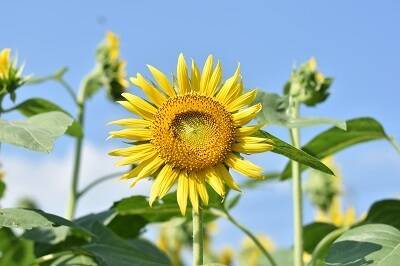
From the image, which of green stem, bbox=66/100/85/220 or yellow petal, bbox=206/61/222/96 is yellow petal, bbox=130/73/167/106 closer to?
yellow petal, bbox=206/61/222/96

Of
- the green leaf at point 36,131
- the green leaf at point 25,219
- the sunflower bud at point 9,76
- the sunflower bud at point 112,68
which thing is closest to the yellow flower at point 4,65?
the sunflower bud at point 9,76

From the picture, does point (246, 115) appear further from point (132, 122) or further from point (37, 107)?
point (37, 107)

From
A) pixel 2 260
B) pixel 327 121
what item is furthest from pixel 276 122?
pixel 2 260

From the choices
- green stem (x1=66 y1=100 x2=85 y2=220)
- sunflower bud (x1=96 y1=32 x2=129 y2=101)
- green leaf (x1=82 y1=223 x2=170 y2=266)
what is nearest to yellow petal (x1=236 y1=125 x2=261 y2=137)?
green leaf (x1=82 y1=223 x2=170 y2=266)

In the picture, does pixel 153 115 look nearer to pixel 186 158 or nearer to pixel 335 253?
pixel 186 158

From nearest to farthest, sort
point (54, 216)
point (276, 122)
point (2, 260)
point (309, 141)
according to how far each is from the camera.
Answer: point (54, 216)
point (276, 122)
point (2, 260)
point (309, 141)

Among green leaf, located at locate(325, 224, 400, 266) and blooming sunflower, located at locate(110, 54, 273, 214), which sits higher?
blooming sunflower, located at locate(110, 54, 273, 214)
